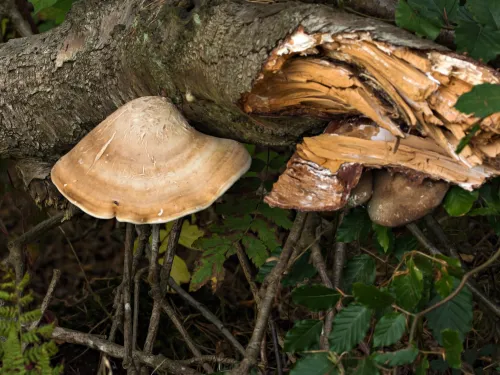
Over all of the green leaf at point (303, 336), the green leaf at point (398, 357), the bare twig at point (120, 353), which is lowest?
the bare twig at point (120, 353)

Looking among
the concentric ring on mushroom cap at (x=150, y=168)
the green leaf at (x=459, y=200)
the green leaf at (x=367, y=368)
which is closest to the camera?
the green leaf at (x=367, y=368)

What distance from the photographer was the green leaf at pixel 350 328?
1.89 meters

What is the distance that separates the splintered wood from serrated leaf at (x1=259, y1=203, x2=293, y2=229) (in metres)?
0.69

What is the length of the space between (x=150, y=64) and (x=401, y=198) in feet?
4.02

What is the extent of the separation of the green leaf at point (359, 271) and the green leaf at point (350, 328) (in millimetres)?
522

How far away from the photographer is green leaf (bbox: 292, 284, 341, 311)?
2.03m

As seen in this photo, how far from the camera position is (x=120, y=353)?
120 inches

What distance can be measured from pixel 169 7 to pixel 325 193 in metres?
1.05

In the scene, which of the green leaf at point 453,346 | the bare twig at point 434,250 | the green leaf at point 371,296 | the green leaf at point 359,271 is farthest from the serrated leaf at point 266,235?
the green leaf at point 453,346

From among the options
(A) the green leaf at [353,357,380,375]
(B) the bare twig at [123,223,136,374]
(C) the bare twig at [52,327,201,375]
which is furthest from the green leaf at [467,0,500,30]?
(B) the bare twig at [123,223,136,374]

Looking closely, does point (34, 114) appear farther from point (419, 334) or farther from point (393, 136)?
point (419, 334)

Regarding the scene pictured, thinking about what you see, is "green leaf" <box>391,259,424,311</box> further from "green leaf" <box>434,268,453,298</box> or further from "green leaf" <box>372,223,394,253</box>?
"green leaf" <box>372,223,394,253</box>

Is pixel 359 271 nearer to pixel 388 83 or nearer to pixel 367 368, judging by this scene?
pixel 367 368

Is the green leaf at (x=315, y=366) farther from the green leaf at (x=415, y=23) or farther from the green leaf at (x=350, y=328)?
the green leaf at (x=415, y=23)
